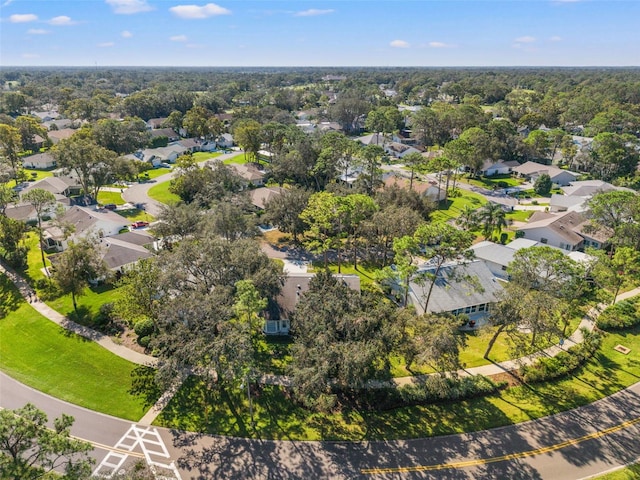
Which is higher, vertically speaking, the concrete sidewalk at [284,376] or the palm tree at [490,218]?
the palm tree at [490,218]

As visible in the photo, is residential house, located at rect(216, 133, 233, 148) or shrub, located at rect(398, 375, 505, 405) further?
residential house, located at rect(216, 133, 233, 148)

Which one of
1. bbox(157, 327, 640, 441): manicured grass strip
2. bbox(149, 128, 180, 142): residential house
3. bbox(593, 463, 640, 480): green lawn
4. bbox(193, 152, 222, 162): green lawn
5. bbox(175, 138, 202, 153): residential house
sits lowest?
bbox(593, 463, 640, 480): green lawn

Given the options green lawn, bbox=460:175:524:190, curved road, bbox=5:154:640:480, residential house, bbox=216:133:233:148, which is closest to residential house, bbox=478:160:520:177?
green lawn, bbox=460:175:524:190

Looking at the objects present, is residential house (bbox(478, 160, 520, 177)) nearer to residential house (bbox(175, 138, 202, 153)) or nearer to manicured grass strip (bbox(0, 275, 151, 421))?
residential house (bbox(175, 138, 202, 153))

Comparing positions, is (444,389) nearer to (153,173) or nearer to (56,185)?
(56,185)

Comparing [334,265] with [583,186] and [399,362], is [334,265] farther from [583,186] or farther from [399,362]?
[583,186]

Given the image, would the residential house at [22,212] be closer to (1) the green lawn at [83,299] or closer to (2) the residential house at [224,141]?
(1) the green lawn at [83,299]

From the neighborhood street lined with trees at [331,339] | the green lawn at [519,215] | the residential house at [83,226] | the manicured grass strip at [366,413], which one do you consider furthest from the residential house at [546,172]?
Result: the residential house at [83,226]
